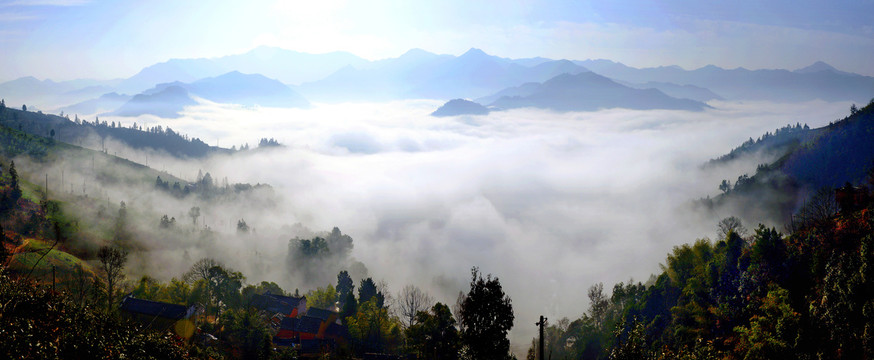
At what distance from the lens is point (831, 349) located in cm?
3103

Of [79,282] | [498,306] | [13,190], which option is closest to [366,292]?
[79,282]

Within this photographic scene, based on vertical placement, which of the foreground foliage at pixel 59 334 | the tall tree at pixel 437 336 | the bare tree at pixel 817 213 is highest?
the bare tree at pixel 817 213

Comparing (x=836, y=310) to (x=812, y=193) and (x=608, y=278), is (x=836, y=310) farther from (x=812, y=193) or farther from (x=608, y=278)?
(x=608, y=278)

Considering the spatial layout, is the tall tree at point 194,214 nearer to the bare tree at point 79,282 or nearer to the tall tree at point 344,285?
the bare tree at point 79,282

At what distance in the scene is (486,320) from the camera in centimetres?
3388

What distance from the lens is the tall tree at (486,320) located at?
33.5 m

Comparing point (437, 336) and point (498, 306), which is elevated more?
point (498, 306)

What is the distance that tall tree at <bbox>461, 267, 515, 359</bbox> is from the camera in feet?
110

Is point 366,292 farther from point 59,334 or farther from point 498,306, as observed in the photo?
point 59,334

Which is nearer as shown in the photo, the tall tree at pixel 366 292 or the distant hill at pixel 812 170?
the tall tree at pixel 366 292

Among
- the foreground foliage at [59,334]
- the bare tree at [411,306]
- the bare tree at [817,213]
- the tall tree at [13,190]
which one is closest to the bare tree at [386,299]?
the bare tree at [411,306]

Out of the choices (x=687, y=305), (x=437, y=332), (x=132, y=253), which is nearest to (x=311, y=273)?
(x=132, y=253)

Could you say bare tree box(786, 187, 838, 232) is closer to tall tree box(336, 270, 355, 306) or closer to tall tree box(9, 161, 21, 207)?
tall tree box(336, 270, 355, 306)

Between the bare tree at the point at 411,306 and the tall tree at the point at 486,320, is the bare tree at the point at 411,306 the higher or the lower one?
the lower one
